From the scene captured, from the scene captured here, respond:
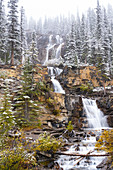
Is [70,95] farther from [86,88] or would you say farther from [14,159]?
[14,159]

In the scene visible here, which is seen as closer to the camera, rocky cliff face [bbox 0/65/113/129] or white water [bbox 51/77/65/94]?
rocky cliff face [bbox 0/65/113/129]

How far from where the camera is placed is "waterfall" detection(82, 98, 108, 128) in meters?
21.4

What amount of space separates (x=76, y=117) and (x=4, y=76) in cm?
1332

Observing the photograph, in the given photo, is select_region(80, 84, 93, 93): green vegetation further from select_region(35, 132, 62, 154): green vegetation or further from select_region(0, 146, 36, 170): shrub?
select_region(0, 146, 36, 170): shrub

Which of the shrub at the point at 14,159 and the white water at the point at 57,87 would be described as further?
the white water at the point at 57,87

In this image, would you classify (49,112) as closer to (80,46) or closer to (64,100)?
(64,100)

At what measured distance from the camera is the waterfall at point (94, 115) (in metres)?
21.4

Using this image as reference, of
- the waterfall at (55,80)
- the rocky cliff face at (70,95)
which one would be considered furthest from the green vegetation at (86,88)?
the waterfall at (55,80)

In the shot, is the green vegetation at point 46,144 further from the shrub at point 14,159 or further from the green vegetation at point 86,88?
the green vegetation at point 86,88

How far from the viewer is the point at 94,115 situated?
2272cm

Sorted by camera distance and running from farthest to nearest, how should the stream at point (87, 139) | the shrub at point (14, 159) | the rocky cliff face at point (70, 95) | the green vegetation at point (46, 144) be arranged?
the rocky cliff face at point (70, 95) → the stream at point (87, 139) → the green vegetation at point (46, 144) → the shrub at point (14, 159)

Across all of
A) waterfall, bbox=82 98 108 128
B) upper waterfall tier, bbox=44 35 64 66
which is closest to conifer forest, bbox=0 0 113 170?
waterfall, bbox=82 98 108 128

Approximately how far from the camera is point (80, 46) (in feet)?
147

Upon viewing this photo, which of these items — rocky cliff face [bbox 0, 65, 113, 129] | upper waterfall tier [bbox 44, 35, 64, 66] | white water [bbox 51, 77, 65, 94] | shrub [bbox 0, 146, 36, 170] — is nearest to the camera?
shrub [bbox 0, 146, 36, 170]
